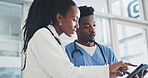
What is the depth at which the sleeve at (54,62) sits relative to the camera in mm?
825

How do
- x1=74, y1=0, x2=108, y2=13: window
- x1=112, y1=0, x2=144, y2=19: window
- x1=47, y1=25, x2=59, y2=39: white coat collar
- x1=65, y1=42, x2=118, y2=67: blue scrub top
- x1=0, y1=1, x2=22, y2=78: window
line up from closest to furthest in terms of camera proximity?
x1=47, y1=25, x2=59, y2=39: white coat collar
x1=65, y1=42, x2=118, y2=67: blue scrub top
x1=0, y1=1, x2=22, y2=78: window
x1=74, y1=0, x2=108, y2=13: window
x1=112, y1=0, x2=144, y2=19: window

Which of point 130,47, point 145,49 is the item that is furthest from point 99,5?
point 145,49

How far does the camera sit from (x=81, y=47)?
1.50 meters

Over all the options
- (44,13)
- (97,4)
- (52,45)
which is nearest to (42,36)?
(52,45)

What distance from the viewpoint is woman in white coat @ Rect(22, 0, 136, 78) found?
2.73 feet

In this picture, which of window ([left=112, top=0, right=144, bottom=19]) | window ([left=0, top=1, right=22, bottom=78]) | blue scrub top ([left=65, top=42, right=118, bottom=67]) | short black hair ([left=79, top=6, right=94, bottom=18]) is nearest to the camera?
blue scrub top ([left=65, top=42, right=118, bottom=67])

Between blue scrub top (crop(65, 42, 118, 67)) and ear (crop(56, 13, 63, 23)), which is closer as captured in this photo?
ear (crop(56, 13, 63, 23))

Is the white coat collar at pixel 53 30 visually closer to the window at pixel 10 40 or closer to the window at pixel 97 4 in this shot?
the window at pixel 10 40

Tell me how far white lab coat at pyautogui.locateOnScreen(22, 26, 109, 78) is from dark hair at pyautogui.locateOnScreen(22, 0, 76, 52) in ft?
0.30

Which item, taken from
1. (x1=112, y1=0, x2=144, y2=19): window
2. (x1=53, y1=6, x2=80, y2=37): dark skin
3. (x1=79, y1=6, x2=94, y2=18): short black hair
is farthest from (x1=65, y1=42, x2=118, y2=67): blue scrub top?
(x1=112, y1=0, x2=144, y2=19): window

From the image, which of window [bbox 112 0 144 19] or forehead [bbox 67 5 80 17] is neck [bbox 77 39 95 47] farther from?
window [bbox 112 0 144 19]

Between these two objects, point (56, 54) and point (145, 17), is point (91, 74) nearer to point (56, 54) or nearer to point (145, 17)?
point (56, 54)

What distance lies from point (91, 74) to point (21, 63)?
4.17ft

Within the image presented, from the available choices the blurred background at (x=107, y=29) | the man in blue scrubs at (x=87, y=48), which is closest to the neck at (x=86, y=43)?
the man in blue scrubs at (x=87, y=48)
